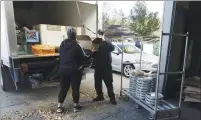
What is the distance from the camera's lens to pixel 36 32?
4059mm

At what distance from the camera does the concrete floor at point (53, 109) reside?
9.97 feet

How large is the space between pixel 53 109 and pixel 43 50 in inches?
49.7

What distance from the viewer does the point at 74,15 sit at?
16.2 feet

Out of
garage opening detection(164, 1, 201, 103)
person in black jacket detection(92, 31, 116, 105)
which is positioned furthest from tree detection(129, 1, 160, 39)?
person in black jacket detection(92, 31, 116, 105)

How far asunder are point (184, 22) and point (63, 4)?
3082 mm

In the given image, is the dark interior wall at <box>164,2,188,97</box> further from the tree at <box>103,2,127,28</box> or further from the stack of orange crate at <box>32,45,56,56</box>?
the tree at <box>103,2,127,28</box>

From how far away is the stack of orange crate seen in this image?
3792mm

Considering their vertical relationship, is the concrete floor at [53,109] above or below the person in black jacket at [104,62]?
below

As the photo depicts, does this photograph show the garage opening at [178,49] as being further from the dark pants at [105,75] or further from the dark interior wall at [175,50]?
the dark pants at [105,75]

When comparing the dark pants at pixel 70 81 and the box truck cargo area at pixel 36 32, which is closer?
the dark pants at pixel 70 81

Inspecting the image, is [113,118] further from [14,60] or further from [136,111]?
[14,60]

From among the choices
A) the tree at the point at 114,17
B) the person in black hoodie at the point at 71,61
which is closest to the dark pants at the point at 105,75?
the person in black hoodie at the point at 71,61

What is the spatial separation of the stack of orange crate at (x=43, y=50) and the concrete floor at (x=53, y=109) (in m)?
0.94

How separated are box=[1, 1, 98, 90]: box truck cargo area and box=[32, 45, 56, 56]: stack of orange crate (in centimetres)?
6
